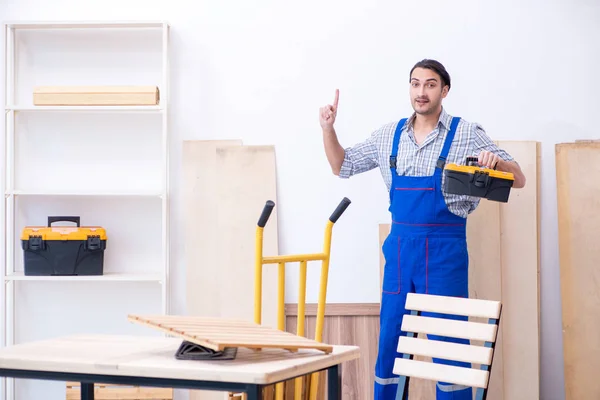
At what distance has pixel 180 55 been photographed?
4426 mm

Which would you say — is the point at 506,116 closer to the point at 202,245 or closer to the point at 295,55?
the point at 295,55

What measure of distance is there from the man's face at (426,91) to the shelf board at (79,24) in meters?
1.39

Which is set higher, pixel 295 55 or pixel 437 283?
pixel 295 55

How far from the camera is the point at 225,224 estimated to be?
4309 mm

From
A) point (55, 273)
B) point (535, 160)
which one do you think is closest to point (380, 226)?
point (535, 160)

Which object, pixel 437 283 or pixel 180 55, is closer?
pixel 437 283

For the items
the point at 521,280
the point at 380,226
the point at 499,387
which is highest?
the point at 380,226

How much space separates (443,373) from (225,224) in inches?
72.9

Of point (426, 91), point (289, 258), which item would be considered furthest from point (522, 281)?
point (289, 258)

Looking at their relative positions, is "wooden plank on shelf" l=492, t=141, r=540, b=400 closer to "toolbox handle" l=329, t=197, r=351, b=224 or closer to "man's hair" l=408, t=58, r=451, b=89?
"man's hair" l=408, t=58, r=451, b=89

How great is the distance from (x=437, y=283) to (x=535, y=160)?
1.13 meters

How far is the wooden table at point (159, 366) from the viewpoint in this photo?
75.1 inches

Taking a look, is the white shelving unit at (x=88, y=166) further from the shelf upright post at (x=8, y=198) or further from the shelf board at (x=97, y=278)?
the shelf board at (x=97, y=278)

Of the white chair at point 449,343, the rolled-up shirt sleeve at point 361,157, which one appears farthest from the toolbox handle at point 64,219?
the white chair at point 449,343
